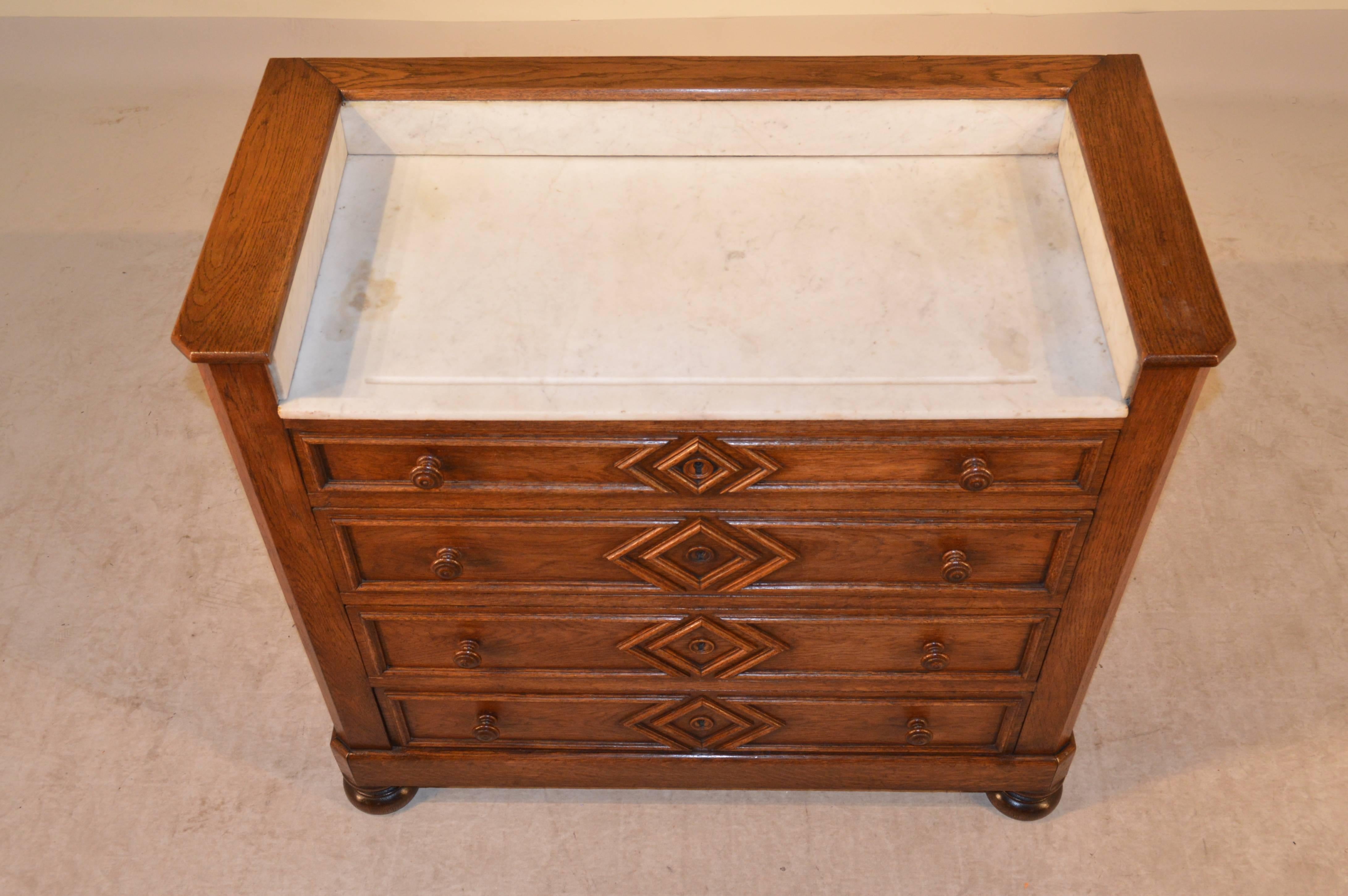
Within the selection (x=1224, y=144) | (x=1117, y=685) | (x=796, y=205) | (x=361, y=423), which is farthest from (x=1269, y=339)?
(x=361, y=423)

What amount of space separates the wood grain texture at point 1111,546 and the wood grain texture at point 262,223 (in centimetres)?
111

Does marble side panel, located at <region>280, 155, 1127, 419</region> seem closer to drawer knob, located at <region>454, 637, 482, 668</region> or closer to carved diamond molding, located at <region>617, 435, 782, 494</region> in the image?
carved diamond molding, located at <region>617, 435, 782, 494</region>

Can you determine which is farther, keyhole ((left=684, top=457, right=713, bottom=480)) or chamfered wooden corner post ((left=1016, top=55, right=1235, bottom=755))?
keyhole ((left=684, top=457, right=713, bottom=480))

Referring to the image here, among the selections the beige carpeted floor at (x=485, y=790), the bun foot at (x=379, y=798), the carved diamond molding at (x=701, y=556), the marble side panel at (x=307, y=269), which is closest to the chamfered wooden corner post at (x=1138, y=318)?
the carved diamond molding at (x=701, y=556)

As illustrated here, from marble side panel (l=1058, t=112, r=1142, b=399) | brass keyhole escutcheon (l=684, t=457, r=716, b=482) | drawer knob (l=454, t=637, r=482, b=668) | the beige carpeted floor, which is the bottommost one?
the beige carpeted floor

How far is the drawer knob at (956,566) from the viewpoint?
177 centimetres

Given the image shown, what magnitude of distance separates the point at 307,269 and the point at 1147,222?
1.16 meters

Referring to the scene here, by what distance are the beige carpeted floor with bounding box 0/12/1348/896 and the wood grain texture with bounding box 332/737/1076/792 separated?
0.37 feet

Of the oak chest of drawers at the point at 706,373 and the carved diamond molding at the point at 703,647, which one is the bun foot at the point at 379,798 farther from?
Result: the carved diamond molding at the point at 703,647

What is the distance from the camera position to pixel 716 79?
1875 mm

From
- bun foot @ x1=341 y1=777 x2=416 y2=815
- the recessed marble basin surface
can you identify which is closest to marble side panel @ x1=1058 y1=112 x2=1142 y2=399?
the recessed marble basin surface

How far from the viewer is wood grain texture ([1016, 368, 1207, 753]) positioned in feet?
5.09

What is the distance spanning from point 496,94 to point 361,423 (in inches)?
23.4

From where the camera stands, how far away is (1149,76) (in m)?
3.99
